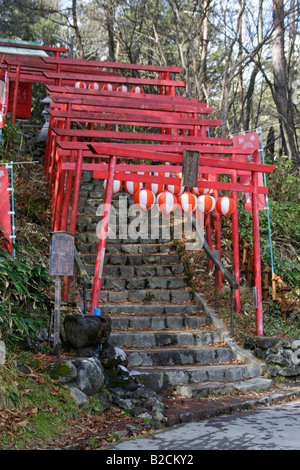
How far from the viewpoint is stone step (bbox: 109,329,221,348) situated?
859cm

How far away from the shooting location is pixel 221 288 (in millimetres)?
10820

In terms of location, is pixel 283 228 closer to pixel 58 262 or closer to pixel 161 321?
pixel 161 321

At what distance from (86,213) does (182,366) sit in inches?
222

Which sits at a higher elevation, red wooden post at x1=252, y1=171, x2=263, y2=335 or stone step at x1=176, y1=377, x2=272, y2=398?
red wooden post at x1=252, y1=171, x2=263, y2=335

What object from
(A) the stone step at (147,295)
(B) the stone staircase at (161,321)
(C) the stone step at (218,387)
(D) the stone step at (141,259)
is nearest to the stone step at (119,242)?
(B) the stone staircase at (161,321)

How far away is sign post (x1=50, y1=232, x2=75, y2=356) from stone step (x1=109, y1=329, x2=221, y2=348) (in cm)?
142

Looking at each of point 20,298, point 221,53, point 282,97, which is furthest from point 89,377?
point 221,53

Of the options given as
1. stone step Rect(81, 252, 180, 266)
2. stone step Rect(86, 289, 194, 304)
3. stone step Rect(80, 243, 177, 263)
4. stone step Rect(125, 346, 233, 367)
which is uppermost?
stone step Rect(80, 243, 177, 263)

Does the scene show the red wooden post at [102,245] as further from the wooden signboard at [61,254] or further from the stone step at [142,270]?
the stone step at [142,270]

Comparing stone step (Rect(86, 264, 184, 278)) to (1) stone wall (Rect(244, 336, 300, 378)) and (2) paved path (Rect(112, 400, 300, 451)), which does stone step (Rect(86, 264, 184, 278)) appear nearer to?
(1) stone wall (Rect(244, 336, 300, 378))

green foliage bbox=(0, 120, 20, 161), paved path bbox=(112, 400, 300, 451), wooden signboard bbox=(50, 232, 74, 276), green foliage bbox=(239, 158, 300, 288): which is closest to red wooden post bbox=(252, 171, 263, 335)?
green foliage bbox=(239, 158, 300, 288)

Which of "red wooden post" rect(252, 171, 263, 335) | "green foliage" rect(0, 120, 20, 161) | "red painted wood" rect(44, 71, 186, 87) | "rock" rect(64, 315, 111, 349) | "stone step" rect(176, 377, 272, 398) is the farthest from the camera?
"red painted wood" rect(44, 71, 186, 87)

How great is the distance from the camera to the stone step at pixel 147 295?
10.0 metres
